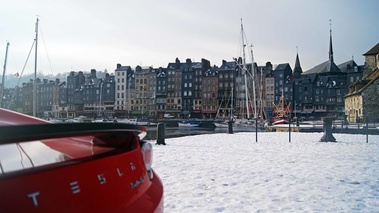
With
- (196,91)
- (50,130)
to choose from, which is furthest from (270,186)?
(196,91)

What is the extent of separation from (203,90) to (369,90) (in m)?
48.6

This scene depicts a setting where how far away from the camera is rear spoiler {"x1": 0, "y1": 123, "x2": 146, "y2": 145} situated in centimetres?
113

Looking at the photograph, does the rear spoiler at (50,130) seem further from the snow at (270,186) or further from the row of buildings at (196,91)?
the row of buildings at (196,91)

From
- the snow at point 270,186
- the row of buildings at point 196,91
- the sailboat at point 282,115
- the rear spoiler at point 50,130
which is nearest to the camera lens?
the rear spoiler at point 50,130

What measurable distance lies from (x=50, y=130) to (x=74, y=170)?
20 cm

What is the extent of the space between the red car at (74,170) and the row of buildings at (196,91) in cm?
7283

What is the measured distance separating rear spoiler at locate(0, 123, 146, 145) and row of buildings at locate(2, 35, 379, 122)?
73.0 meters

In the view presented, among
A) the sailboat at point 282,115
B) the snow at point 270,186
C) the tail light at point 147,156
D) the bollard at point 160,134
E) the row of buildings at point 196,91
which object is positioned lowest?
the snow at point 270,186

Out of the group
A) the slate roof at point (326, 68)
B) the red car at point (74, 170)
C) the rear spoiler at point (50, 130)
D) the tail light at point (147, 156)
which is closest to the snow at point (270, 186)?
the tail light at point (147, 156)

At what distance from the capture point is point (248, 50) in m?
45.2

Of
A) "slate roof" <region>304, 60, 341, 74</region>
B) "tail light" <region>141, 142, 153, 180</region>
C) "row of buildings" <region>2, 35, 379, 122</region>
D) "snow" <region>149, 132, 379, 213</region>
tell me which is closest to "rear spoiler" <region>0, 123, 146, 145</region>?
"tail light" <region>141, 142, 153, 180</region>

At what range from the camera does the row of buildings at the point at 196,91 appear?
8344 cm

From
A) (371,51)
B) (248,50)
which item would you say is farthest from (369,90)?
(248,50)

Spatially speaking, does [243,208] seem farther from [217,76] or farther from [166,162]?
[217,76]
